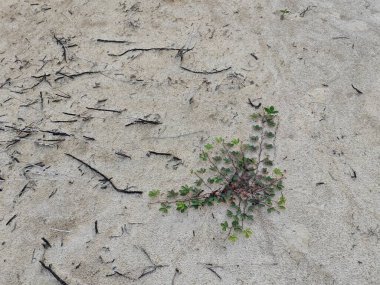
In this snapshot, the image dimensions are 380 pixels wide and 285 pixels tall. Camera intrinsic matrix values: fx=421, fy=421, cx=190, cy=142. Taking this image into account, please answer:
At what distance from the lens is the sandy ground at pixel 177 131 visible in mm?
2469

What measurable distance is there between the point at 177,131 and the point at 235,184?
649 mm

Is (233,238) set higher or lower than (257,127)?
lower

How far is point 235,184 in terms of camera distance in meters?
2.71

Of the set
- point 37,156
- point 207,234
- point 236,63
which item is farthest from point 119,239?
point 236,63

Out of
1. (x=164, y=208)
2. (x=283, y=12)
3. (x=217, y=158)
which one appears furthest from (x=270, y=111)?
(x=283, y=12)

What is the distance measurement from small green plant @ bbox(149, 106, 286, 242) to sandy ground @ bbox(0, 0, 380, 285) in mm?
75

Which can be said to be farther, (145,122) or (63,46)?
(63,46)

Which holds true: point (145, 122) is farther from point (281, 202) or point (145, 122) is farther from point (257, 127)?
point (281, 202)

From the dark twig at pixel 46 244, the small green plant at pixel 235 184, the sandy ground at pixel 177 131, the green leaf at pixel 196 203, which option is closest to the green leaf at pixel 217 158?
the small green plant at pixel 235 184

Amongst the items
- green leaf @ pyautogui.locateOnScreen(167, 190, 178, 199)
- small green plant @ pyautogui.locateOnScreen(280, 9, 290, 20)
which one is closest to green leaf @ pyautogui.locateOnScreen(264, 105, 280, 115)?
green leaf @ pyautogui.locateOnScreen(167, 190, 178, 199)

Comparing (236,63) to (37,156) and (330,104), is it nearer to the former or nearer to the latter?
(330,104)

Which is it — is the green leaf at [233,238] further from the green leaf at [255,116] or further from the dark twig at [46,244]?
the dark twig at [46,244]

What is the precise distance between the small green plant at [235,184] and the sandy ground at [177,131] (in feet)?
0.25

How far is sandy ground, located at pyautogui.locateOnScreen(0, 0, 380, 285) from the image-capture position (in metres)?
2.47
